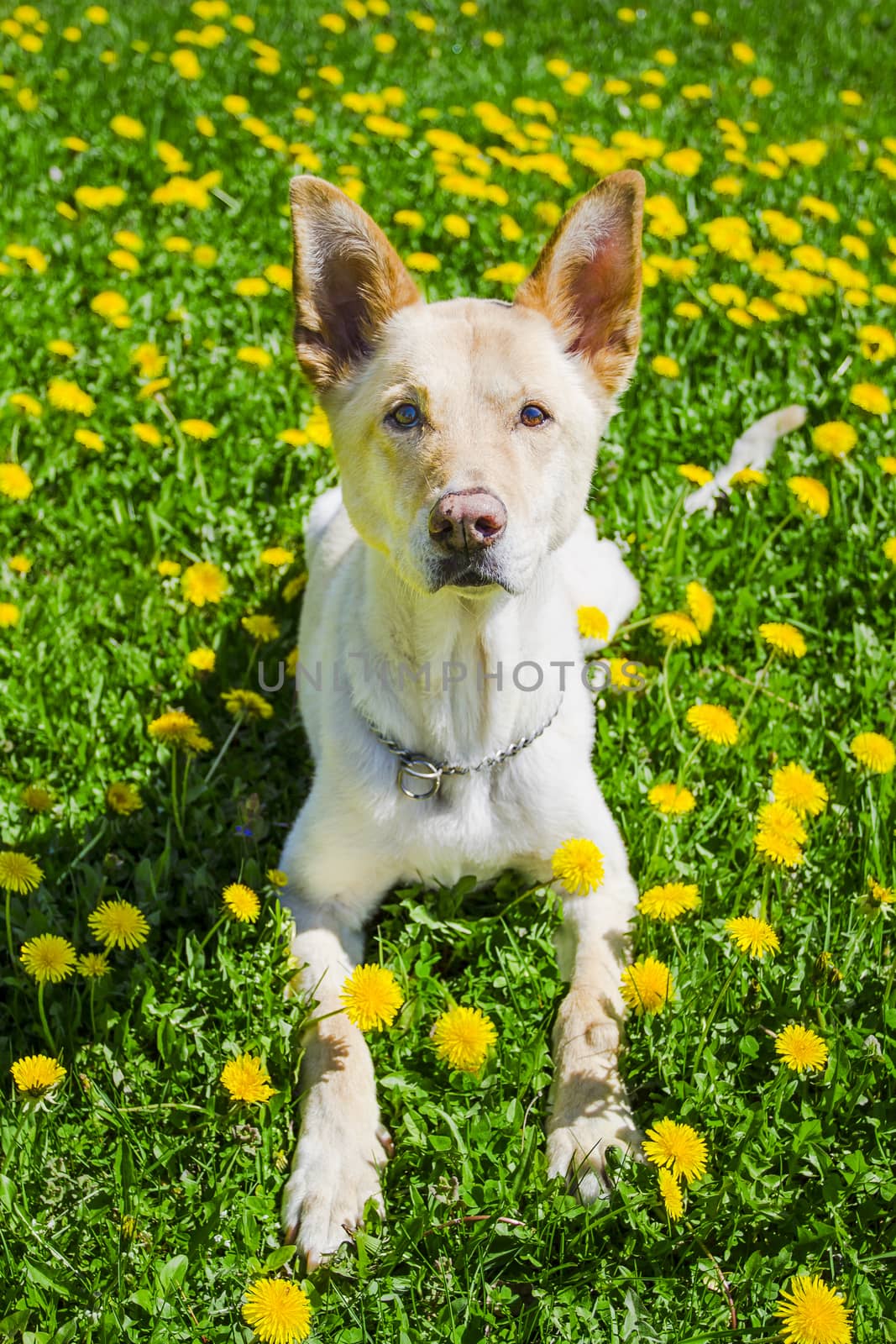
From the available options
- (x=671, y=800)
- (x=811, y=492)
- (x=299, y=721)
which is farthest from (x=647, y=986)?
(x=811, y=492)

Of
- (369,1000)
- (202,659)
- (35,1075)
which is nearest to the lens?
(35,1075)

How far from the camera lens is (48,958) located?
8.88 ft

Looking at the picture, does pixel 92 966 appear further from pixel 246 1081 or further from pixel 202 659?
pixel 202 659

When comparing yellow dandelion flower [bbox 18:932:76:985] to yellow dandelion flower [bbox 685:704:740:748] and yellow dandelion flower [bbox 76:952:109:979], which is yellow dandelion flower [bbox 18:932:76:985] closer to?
yellow dandelion flower [bbox 76:952:109:979]

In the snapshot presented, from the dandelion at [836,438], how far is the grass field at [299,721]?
109 millimetres

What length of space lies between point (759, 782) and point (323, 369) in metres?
1.88

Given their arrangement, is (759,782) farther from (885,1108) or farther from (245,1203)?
(245,1203)

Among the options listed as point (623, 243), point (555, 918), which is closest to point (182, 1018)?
point (555, 918)

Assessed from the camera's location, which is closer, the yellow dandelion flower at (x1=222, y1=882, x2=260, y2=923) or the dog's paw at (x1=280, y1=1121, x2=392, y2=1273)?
the dog's paw at (x1=280, y1=1121, x2=392, y2=1273)

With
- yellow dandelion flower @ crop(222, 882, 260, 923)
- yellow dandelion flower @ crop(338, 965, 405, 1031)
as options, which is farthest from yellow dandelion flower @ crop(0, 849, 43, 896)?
yellow dandelion flower @ crop(338, 965, 405, 1031)

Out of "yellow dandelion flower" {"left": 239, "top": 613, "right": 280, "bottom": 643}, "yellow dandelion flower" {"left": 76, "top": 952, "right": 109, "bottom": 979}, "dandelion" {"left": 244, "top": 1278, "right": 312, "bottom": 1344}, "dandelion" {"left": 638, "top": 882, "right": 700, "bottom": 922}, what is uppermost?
"yellow dandelion flower" {"left": 239, "top": 613, "right": 280, "bottom": 643}

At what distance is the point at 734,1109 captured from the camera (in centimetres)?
273

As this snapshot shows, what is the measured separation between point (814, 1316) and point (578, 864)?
108 cm

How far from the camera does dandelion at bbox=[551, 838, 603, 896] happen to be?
287cm
